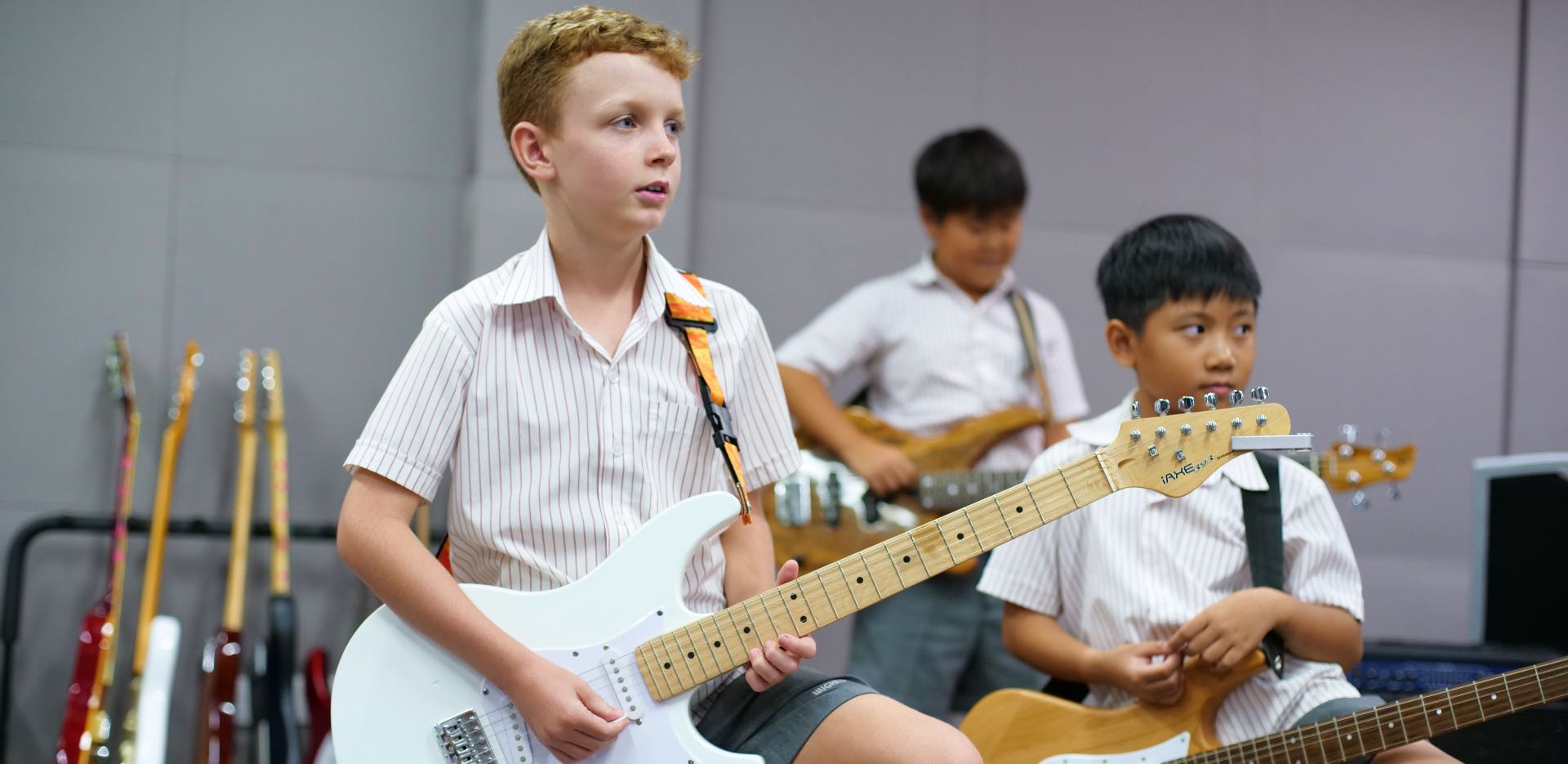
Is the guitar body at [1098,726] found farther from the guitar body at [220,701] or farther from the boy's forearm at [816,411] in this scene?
the guitar body at [220,701]

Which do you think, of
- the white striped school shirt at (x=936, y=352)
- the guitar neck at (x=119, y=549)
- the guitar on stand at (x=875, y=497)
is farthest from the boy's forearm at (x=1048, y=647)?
the guitar neck at (x=119, y=549)

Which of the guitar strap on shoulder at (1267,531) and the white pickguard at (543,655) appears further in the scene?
the guitar strap on shoulder at (1267,531)

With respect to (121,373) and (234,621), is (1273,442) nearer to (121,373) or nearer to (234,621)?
(234,621)

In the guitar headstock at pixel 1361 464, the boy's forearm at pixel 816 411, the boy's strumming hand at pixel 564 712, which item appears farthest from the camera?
the boy's forearm at pixel 816 411

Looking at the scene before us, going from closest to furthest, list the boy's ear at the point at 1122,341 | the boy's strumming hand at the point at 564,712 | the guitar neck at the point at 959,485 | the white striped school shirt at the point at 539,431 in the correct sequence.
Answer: the boy's strumming hand at the point at 564,712 → the white striped school shirt at the point at 539,431 → the boy's ear at the point at 1122,341 → the guitar neck at the point at 959,485

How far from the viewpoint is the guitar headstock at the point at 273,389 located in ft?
13.0

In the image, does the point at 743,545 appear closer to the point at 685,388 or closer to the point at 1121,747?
the point at 685,388

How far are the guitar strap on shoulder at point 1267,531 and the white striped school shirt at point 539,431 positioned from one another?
2.84 ft

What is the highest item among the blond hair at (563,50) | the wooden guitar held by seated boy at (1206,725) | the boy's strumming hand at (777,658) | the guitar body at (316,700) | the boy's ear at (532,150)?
the blond hair at (563,50)

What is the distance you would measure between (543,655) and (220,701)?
2.04 metres

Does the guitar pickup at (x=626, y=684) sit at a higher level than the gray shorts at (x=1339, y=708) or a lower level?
higher

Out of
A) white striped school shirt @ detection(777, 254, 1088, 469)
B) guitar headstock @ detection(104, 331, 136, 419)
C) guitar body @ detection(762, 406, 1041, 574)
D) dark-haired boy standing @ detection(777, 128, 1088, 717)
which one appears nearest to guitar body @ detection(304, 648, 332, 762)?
guitar headstock @ detection(104, 331, 136, 419)

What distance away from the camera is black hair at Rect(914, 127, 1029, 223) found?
3.71 meters

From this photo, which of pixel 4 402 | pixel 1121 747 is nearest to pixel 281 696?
pixel 4 402
